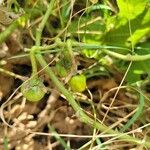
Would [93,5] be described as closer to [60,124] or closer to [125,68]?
[125,68]

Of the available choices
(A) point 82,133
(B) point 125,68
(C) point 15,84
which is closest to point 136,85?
(B) point 125,68

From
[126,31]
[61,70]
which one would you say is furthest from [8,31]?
[126,31]

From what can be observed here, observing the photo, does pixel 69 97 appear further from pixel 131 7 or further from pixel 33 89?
pixel 131 7

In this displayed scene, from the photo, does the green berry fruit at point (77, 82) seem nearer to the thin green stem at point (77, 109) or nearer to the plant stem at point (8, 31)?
the thin green stem at point (77, 109)

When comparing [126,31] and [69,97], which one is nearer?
[69,97]

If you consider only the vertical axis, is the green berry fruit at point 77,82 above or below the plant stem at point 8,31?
below

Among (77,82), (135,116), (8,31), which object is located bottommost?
(135,116)

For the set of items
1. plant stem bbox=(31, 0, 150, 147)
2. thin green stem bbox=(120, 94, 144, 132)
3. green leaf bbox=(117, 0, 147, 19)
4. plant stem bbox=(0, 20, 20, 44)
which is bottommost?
thin green stem bbox=(120, 94, 144, 132)

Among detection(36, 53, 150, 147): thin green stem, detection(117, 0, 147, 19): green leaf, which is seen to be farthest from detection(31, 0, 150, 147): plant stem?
detection(117, 0, 147, 19): green leaf

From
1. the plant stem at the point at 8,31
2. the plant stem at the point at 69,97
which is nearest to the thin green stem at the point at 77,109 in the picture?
the plant stem at the point at 69,97

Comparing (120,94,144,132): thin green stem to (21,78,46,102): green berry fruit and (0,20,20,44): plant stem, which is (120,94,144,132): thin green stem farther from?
(0,20,20,44): plant stem
